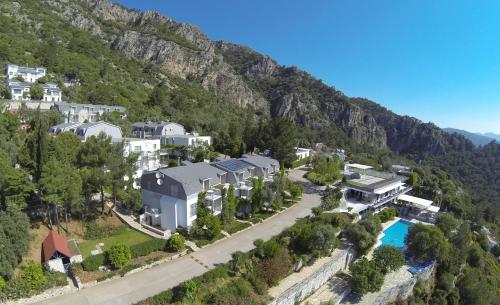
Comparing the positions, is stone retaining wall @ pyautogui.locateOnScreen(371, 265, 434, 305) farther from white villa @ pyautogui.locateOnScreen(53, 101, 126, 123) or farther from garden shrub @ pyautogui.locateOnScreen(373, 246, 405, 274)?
white villa @ pyautogui.locateOnScreen(53, 101, 126, 123)

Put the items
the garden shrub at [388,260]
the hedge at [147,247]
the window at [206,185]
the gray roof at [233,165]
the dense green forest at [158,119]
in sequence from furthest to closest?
the gray roof at [233,165] < the window at [206,185] < the garden shrub at [388,260] < the dense green forest at [158,119] < the hedge at [147,247]

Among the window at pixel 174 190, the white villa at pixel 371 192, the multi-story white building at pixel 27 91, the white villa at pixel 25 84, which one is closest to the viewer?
the window at pixel 174 190

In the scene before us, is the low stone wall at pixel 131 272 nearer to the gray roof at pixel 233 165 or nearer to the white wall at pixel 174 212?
the white wall at pixel 174 212

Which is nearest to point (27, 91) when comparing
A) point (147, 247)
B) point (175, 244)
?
point (147, 247)

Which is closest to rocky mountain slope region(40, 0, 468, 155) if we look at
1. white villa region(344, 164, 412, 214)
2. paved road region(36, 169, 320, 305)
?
white villa region(344, 164, 412, 214)

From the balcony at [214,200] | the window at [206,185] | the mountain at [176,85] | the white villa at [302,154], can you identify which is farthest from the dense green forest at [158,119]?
the balcony at [214,200]

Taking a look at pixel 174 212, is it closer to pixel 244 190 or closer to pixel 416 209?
pixel 244 190
